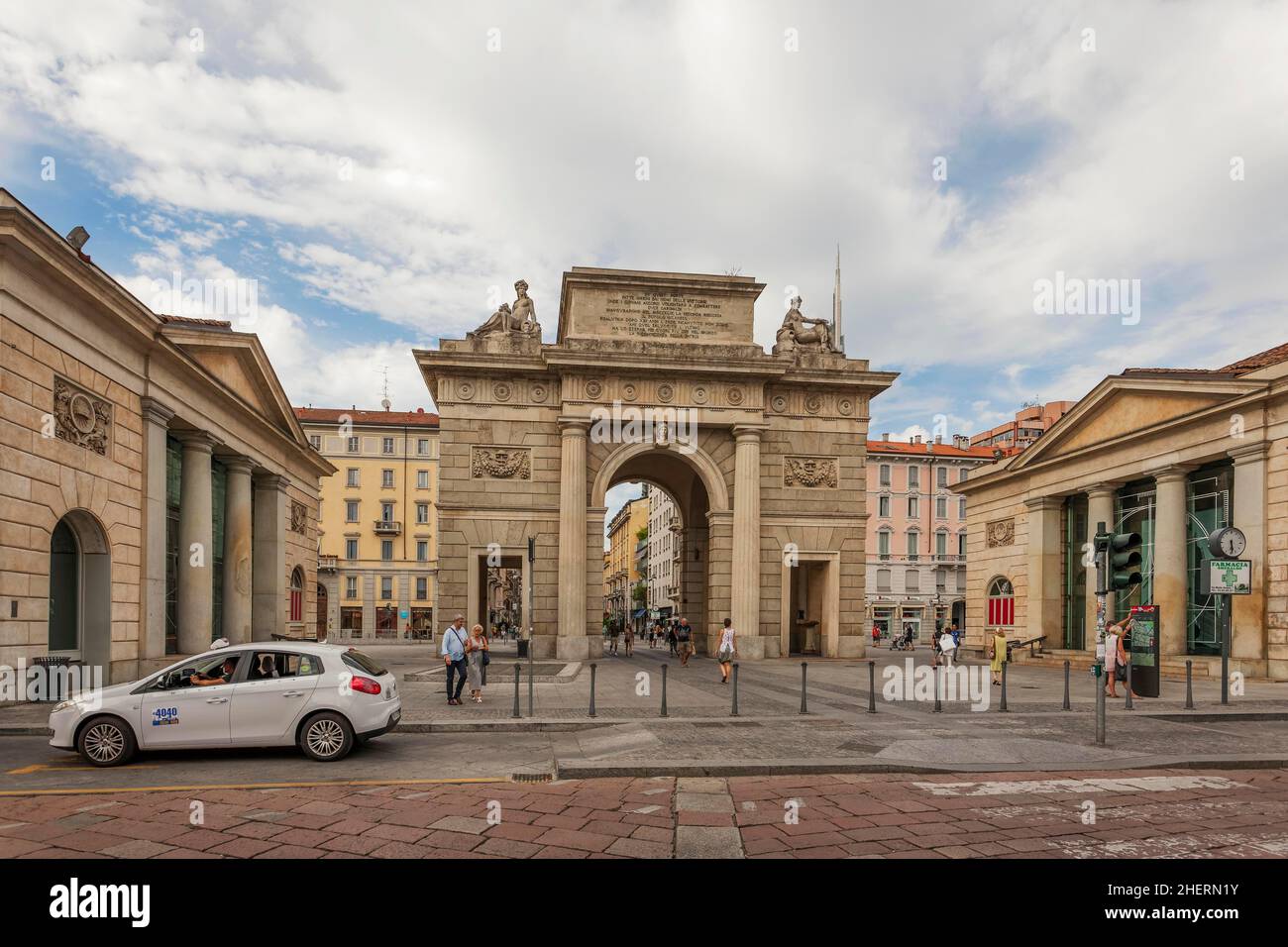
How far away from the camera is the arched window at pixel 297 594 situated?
34906mm

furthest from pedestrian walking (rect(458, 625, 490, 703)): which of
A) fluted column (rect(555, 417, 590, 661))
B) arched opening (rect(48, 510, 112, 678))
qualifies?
fluted column (rect(555, 417, 590, 661))

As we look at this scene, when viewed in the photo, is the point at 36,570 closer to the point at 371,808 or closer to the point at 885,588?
the point at 371,808

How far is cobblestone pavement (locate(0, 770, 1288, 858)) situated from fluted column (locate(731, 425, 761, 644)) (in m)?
23.6

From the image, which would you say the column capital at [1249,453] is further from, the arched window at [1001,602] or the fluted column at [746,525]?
the fluted column at [746,525]

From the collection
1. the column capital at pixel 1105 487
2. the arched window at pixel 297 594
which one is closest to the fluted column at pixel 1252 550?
the column capital at pixel 1105 487

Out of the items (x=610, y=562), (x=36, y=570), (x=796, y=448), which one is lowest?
(x=610, y=562)

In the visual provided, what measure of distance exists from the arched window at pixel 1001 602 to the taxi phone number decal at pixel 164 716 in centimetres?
3285

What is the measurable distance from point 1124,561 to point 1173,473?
57.9ft

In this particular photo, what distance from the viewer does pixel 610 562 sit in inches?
6299

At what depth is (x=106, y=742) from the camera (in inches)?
395

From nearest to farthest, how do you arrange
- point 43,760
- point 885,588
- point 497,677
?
point 43,760 → point 497,677 → point 885,588
